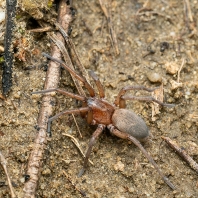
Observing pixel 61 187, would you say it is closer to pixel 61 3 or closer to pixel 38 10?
pixel 38 10

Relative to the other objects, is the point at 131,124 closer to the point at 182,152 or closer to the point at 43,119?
the point at 182,152

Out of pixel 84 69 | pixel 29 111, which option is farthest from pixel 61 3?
pixel 29 111

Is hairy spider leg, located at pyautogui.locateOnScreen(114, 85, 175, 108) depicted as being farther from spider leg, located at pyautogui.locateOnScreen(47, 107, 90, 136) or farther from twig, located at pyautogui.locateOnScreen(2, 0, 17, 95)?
twig, located at pyautogui.locateOnScreen(2, 0, 17, 95)

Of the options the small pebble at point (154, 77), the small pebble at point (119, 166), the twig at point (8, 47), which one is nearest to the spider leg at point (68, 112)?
the twig at point (8, 47)

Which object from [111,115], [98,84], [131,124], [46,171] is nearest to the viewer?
[46,171]

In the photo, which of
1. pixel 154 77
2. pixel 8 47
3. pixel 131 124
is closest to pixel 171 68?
pixel 154 77

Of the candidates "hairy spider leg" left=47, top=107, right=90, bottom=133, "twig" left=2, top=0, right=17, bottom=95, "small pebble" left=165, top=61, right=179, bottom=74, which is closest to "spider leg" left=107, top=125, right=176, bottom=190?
"hairy spider leg" left=47, top=107, right=90, bottom=133
